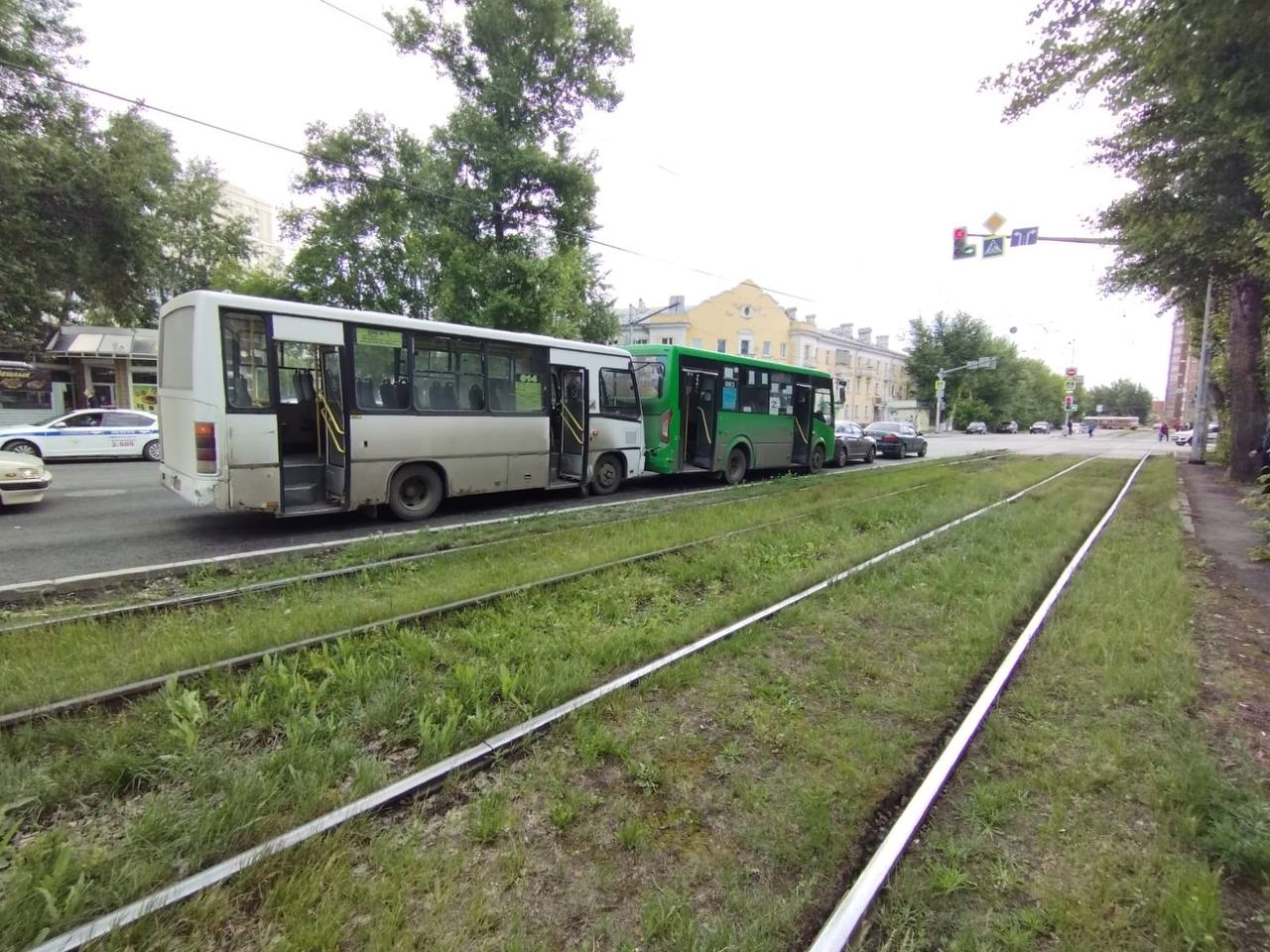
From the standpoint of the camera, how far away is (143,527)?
7.73 meters

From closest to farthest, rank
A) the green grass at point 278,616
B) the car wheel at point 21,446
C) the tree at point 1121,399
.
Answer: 1. the green grass at point 278,616
2. the car wheel at point 21,446
3. the tree at point 1121,399

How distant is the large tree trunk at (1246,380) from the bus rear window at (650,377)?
49.7 feet

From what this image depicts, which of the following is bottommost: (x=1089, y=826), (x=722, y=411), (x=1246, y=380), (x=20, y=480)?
(x=1089, y=826)

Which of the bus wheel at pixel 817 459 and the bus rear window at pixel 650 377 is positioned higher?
the bus rear window at pixel 650 377

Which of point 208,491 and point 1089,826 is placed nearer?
point 1089,826

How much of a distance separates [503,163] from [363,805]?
2228 cm

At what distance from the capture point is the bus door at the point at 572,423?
1058 cm

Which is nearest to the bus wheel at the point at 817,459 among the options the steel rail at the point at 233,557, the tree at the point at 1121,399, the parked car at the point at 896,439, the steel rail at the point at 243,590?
the parked car at the point at 896,439

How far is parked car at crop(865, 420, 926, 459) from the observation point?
25.1 m

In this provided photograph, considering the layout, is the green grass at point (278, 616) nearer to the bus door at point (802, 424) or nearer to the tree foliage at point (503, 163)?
the bus door at point (802, 424)

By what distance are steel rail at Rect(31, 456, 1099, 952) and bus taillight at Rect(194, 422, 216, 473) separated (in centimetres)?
566

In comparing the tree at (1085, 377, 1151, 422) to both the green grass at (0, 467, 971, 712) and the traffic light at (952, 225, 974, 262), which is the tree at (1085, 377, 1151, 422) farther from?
the green grass at (0, 467, 971, 712)

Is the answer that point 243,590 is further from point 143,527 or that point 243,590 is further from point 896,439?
point 896,439

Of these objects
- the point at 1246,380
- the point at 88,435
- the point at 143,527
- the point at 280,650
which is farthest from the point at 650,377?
the point at 1246,380
